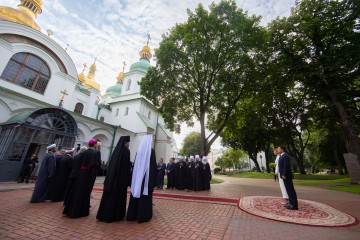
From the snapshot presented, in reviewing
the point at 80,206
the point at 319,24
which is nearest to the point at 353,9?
the point at 319,24

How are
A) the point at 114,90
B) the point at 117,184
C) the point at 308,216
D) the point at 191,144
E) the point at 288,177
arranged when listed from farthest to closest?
the point at 191,144, the point at 114,90, the point at 288,177, the point at 308,216, the point at 117,184

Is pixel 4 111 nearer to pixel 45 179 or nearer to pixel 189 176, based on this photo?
pixel 45 179

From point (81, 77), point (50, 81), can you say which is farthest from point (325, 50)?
point (81, 77)

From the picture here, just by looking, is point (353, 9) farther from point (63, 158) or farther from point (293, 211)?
point (63, 158)

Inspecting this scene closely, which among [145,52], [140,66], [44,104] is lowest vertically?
[44,104]

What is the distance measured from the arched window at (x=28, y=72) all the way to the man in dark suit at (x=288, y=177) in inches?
852

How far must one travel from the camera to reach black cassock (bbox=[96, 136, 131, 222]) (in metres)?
4.65

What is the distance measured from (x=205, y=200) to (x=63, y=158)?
20.4ft

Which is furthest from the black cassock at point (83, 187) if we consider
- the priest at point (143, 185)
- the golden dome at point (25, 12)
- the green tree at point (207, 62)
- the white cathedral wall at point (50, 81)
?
the golden dome at point (25, 12)

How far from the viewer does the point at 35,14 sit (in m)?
30.6

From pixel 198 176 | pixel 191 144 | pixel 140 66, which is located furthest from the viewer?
pixel 191 144

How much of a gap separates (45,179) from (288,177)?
8900mm

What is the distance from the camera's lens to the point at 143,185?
5023 millimetres

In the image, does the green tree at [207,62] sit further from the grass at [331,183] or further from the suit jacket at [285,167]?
the grass at [331,183]
